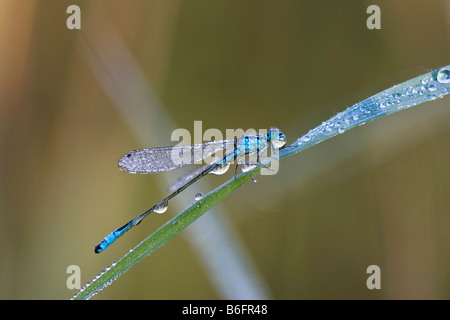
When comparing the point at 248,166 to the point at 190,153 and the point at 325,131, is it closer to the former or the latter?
the point at 325,131

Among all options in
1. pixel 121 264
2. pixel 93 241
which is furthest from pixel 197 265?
pixel 121 264

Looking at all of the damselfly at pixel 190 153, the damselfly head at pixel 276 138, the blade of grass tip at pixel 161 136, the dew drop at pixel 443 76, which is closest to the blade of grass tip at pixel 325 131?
the dew drop at pixel 443 76

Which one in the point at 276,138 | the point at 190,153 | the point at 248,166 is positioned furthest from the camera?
the point at 190,153

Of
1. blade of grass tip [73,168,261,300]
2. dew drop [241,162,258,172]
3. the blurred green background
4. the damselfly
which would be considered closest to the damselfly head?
the damselfly

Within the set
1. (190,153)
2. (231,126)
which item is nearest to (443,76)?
(190,153)

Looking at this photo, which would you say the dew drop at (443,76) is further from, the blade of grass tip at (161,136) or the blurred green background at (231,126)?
the blade of grass tip at (161,136)

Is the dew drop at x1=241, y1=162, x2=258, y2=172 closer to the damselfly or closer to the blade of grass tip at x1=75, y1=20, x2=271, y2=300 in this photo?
the damselfly
